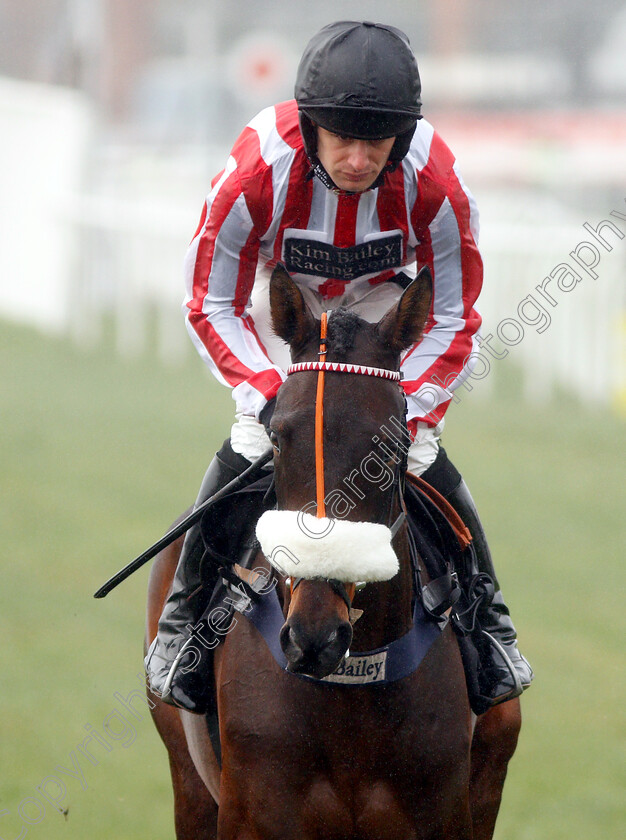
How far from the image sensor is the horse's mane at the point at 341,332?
8.70 ft

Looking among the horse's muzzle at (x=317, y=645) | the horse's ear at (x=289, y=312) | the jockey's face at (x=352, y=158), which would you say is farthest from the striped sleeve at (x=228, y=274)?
the horse's muzzle at (x=317, y=645)

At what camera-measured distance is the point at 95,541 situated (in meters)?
8.42

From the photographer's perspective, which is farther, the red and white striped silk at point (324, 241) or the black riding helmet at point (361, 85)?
the red and white striped silk at point (324, 241)

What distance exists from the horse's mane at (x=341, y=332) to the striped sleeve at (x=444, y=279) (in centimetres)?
46

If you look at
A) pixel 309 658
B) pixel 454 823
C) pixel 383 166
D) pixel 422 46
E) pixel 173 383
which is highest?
pixel 422 46

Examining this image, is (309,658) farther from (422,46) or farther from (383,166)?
(422,46)

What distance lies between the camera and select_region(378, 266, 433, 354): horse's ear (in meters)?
2.71

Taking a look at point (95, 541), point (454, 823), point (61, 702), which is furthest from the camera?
point (95, 541)

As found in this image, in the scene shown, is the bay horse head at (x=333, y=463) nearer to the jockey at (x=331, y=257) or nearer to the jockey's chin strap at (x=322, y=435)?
the jockey's chin strap at (x=322, y=435)

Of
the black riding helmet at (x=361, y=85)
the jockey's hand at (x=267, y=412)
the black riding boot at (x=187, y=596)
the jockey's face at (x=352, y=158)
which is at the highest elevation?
the black riding helmet at (x=361, y=85)

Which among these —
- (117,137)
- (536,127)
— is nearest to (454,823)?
(536,127)

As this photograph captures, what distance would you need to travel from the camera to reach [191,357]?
15.8 m

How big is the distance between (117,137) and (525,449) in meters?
15.8

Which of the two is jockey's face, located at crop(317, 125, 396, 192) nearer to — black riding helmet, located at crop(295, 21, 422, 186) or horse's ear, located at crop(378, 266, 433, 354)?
black riding helmet, located at crop(295, 21, 422, 186)
